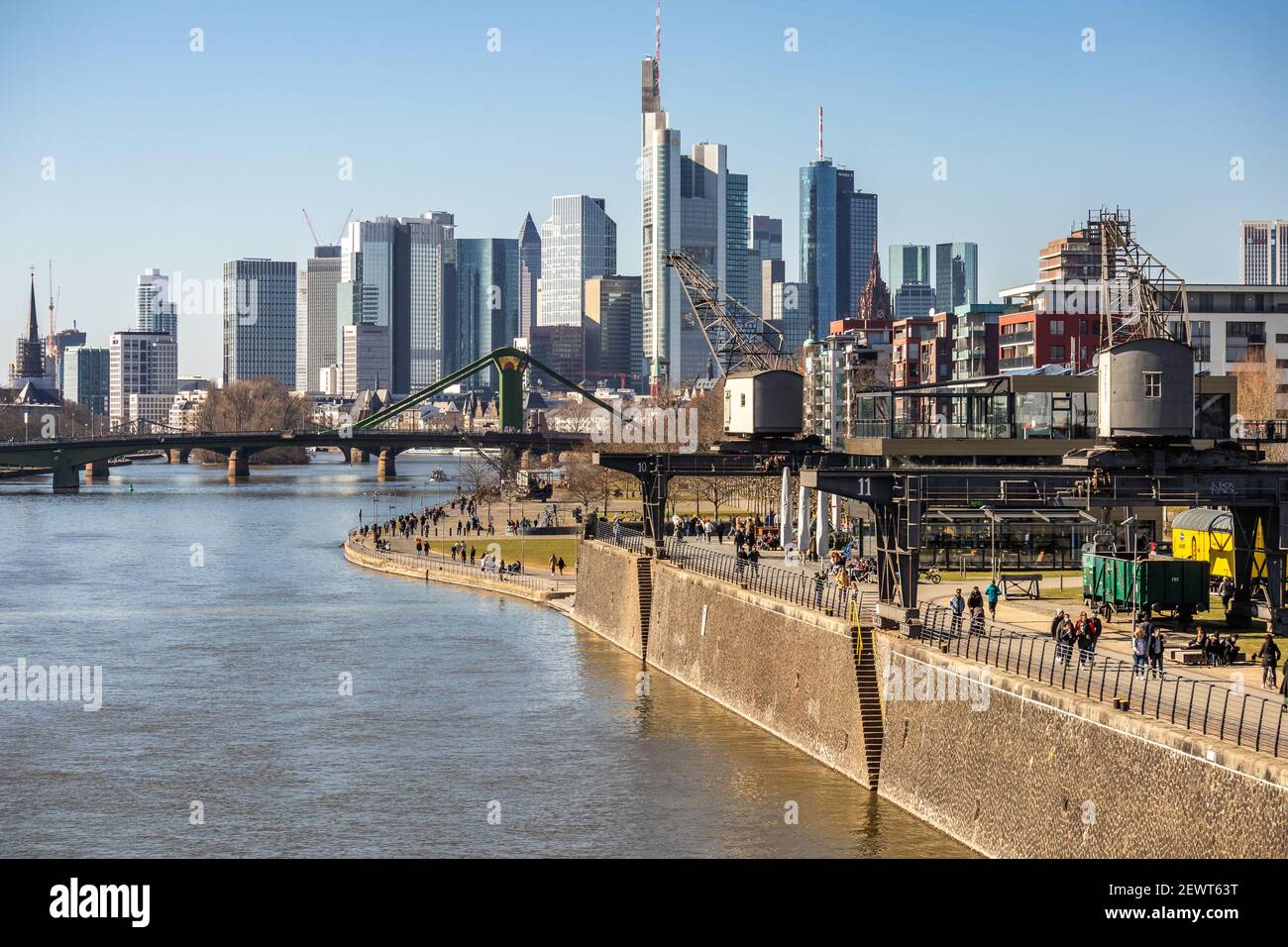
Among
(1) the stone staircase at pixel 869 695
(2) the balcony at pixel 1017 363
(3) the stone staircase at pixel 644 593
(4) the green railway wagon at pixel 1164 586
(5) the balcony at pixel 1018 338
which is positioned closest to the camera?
(1) the stone staircase at pixel 869 695

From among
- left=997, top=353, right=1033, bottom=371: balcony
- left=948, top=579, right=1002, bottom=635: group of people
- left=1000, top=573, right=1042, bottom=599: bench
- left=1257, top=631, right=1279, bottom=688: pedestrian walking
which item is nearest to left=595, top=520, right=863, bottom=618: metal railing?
left=948, top=579, right=1002, bottom=635: group of people

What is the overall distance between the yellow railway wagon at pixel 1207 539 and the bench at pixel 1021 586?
4.28 metres

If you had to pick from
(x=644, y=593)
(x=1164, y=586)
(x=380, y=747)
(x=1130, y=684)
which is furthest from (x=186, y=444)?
(x=1130, y=684)

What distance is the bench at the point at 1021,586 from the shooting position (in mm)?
50625

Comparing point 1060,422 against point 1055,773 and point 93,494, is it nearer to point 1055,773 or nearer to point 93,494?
point 1055,773

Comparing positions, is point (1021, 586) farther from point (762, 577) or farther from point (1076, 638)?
point (1076, 638)

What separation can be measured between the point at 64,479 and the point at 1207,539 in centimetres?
14158

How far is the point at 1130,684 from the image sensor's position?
31531 mm

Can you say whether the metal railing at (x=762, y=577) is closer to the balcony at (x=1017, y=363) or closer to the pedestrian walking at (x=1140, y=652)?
the pedestrian walking at (x=1140, y=652)

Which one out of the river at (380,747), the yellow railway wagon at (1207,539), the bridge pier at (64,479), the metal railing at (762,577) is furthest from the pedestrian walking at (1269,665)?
the bridge pier at (64,479)
